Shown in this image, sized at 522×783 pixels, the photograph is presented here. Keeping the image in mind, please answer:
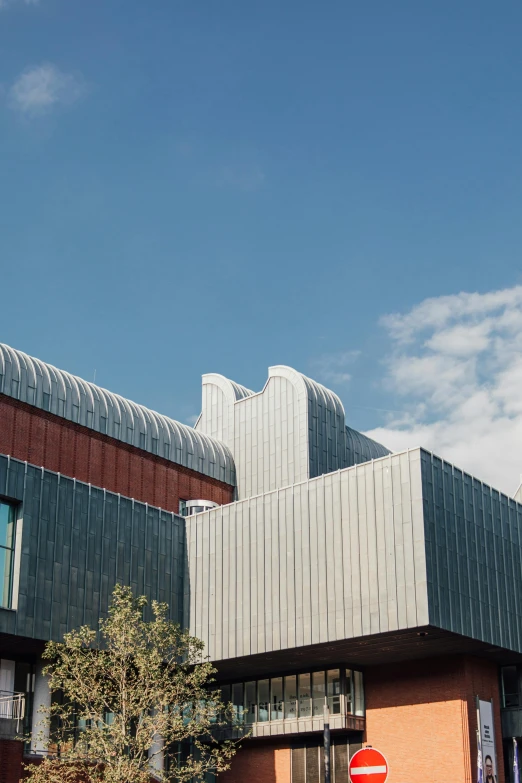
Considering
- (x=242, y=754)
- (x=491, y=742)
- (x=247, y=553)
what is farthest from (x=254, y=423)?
(x=491, y=742)

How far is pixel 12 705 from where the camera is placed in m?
37.8

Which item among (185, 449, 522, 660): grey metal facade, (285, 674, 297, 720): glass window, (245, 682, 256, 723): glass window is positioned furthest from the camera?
(245, 682, 256, 723): glass window

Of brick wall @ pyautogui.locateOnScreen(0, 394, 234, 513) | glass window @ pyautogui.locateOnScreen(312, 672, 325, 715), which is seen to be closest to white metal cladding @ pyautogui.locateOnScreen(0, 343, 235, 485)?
brick wall @ pyautogui.locateOnScreen(0, 394, 234, 513)

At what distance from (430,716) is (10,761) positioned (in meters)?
17.6

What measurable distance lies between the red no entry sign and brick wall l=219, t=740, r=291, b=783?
114 feet

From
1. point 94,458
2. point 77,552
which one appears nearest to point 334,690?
point 77,552

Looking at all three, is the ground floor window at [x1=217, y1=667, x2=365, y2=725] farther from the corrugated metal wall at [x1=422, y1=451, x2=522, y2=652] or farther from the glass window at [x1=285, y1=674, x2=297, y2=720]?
the corrugated metal wall at [x1=422, y1=451, x2=522, y2=652]

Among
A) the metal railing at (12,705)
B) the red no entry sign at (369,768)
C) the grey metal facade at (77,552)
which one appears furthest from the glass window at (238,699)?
the red no entry sign at (369,768)

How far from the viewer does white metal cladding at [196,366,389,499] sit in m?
53.9

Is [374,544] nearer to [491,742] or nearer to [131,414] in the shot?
[491,742]

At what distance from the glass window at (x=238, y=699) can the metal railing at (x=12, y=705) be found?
12427 millimetres

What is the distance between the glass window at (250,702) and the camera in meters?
46.4

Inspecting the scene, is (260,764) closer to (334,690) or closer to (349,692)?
(334,690)

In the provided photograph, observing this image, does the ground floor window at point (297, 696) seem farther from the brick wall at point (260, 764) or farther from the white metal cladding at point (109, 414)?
the white metal cladding at point (109, 414)
